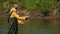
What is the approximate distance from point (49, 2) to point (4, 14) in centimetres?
409

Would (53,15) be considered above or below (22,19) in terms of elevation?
below

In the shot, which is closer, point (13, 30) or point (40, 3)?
point (13, 30)

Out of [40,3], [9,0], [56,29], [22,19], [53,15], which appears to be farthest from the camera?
[9,0]

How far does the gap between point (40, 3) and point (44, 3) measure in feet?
1.16

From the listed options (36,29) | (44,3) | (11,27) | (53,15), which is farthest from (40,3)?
(11,27)

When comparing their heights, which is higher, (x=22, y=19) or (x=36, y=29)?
(x=22, y=19)

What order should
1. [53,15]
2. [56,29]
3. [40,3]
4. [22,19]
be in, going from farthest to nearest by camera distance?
[40,3] → [53,15] → [56,29] → [22,19]

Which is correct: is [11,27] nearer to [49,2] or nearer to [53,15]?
[53,15]

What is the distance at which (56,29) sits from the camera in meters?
17.2

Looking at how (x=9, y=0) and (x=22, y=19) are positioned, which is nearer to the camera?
(x=22, y=19)

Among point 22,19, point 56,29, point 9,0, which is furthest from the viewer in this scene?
point 9,0

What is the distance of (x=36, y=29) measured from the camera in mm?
17344

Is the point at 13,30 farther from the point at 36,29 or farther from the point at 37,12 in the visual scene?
the point at 37,12

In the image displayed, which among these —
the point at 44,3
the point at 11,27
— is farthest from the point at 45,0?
the point at 11,27
